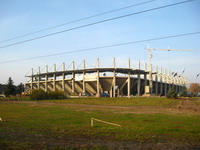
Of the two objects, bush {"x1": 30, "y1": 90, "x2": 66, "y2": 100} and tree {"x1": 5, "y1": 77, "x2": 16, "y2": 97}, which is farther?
tree {"x1": 5, "y1": 77, "x2": 16, "y2": 97}

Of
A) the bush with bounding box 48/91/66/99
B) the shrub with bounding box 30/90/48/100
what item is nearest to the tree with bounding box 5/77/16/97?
the shrub with bounding box 30/90/48/100

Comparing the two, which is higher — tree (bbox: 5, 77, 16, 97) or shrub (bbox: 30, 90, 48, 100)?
tree (bbox: 5, 77, 16, 97)

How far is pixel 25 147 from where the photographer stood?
8.55 meters

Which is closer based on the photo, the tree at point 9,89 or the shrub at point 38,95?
the shrub at point 38,95

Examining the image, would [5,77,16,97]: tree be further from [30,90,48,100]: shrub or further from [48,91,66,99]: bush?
[48,91,66,99]: bush

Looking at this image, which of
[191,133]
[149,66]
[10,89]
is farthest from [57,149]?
[149,66]

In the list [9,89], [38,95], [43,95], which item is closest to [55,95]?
[43,95]

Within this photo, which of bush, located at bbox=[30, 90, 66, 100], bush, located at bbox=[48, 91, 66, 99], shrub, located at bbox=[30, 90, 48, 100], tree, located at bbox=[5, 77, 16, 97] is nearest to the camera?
shrub, located at bbox=[30, 90, 48, 100]

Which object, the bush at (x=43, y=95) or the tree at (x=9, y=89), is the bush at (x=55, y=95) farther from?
the tree at (x=9, y=89)

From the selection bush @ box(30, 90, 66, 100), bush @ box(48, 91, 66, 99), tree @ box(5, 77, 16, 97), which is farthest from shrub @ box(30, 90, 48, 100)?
tree @ box(5, 77, 16, 97)

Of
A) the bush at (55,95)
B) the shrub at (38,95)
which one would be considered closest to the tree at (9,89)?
the shrub at (38,95)

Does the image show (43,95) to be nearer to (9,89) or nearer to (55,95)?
(55,95)

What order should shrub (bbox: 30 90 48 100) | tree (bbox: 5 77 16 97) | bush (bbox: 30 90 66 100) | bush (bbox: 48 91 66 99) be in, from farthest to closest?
tree (bbox: 5 77 16 97) < bush (bbox: 48 91 66 99) < bush (bbox: 30 90 66 100) < shrub (bbox: 30 90 48 100)

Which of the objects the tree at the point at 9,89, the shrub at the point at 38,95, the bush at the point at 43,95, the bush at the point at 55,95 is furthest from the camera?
the tree at the point at 9,89
